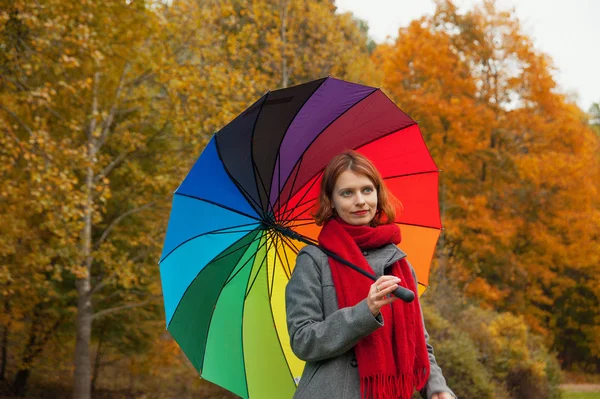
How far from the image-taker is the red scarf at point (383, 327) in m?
2.41

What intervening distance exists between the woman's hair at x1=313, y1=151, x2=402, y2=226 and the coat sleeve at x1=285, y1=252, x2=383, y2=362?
22cm

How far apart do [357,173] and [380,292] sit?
2.01ft

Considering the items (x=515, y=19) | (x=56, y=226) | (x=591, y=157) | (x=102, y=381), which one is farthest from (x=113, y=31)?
(x=591, y=157)

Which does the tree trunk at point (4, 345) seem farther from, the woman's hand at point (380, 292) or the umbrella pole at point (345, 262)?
the woman's hand at point (380, 292)

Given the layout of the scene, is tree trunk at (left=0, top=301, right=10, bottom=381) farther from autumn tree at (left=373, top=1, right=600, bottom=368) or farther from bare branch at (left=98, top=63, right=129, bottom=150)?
autumn tree at (left=373, top=1, right=600, bottom=368)

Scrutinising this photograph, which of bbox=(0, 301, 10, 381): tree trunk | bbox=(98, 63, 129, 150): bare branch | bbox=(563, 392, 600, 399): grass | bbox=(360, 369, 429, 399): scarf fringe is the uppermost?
bbox=(98, 63, 129, 150): bare branch

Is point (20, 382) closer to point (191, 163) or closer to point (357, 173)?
point (191, 163)

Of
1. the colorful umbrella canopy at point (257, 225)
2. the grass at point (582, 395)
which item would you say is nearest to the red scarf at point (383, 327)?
the colorful umbrella canopy at point (257, 225)

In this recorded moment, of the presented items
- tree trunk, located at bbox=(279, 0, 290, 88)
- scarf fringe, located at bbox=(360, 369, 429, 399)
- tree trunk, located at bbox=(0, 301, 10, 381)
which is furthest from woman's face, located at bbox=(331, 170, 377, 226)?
tree trunk, located at bbox=(279, 0, 290, 88)

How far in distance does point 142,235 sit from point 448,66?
10823 mm

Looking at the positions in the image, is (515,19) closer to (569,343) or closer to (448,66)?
(448,66)

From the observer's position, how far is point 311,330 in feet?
8.04

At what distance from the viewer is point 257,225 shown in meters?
3.29

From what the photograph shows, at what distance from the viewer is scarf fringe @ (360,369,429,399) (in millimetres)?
2396
